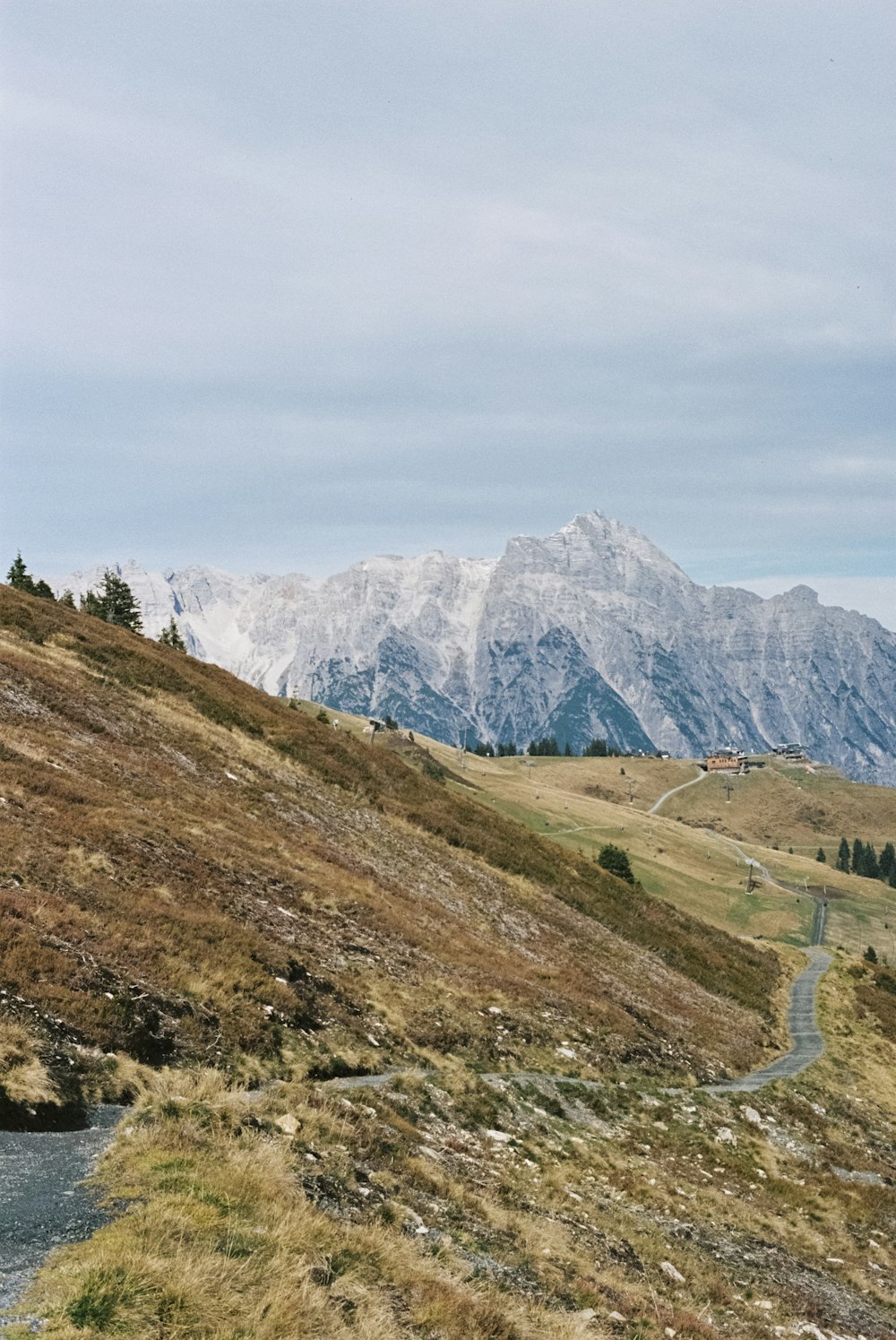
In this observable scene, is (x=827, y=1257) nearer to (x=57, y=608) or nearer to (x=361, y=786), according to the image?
(x=361, y=786)

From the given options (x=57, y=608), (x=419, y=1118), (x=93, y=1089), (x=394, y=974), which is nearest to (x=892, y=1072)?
(x=394, y=974)

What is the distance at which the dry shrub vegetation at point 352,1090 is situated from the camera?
10.1 m

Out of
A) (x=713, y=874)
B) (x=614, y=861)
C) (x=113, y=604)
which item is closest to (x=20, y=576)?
(x=113, y=604)

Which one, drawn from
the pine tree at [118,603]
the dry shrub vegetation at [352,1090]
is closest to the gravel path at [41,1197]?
the dry shrub vegetation at [352,1090]

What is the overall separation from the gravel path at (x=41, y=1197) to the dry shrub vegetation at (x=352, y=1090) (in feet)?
1.45

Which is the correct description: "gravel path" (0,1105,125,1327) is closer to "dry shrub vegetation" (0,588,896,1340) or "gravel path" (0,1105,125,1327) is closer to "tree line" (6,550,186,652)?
"dry shrub vegetation" (0,588,896,1340)

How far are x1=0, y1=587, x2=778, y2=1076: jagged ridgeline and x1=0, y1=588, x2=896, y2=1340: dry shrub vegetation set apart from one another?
157mm

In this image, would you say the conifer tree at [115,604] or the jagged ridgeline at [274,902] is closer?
the jagged ridgeline at [274,902]

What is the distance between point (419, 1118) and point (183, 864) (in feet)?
41.4

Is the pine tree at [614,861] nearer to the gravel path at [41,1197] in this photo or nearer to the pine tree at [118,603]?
the pine tree at [118,603]

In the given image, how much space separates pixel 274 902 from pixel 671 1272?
1760cm

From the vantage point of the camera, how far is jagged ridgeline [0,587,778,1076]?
19188mm

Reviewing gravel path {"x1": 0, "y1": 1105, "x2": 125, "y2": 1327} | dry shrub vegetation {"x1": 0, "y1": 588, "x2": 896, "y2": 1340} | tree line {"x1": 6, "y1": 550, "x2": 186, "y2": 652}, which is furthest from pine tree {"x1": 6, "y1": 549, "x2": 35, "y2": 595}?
gravel path {"x1": 0, "y1": 1105, "x2": 125, "y2": 1327}

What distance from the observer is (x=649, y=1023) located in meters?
38.9
